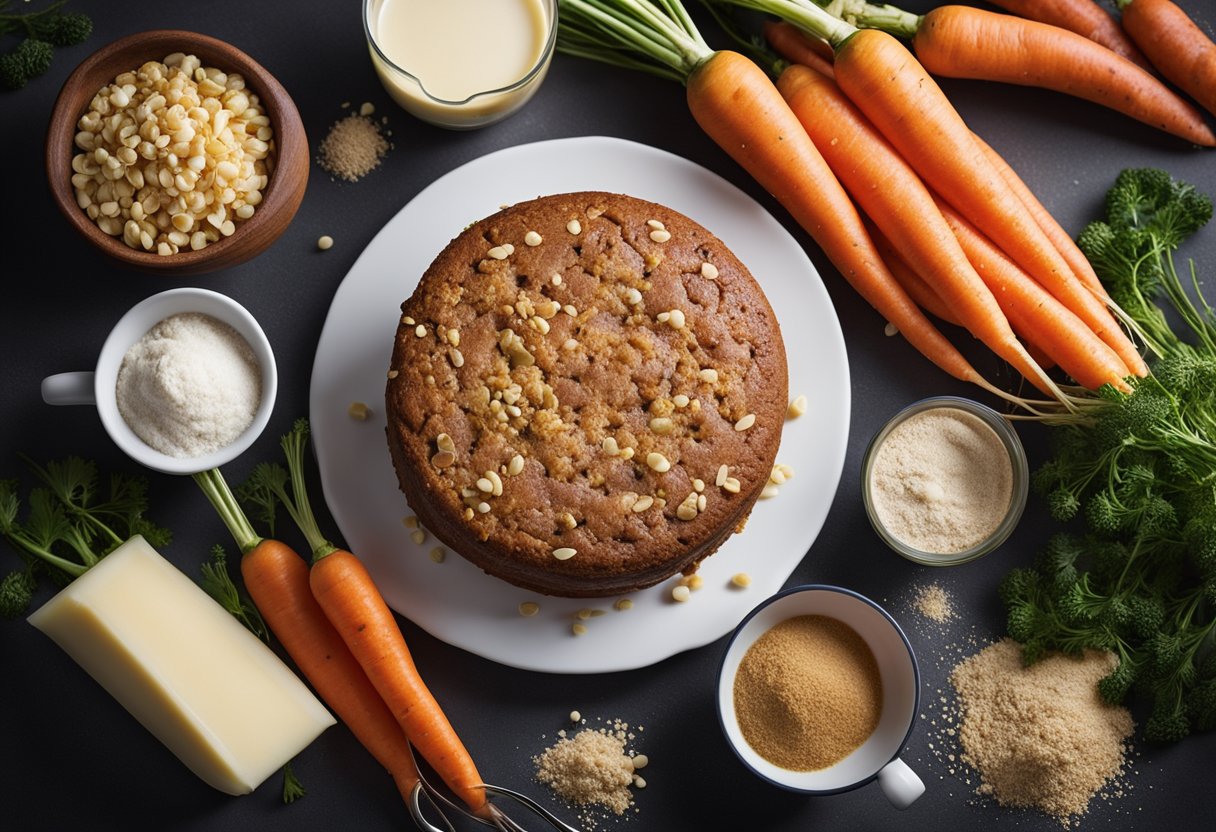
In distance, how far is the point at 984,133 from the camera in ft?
11.1

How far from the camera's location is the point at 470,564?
301cm

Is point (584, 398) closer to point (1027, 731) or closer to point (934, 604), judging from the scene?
point (934, 604)

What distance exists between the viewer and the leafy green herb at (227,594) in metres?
3.00

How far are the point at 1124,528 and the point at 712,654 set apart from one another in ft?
4.16

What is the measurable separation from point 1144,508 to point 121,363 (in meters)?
2.88

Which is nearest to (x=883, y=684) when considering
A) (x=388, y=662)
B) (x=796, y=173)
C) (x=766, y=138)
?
(x=388, y=662)

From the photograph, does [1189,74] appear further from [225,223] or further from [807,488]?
[225,223]

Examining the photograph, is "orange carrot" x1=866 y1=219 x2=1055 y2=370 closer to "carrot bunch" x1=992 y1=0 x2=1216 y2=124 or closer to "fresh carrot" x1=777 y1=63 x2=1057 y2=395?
"fresh carrot" x1=777 y1=63 x2=1057 y2=395

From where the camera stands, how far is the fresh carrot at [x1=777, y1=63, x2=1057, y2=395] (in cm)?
308

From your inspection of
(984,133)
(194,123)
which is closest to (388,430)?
(194,123)

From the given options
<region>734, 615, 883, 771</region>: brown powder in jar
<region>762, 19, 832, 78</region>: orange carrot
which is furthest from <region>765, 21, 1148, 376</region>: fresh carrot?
<region>734, 615, 883, 771</region>: brown powder in jar

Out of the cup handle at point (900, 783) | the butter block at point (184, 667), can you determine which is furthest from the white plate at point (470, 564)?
the cup handle at point (900, 783)

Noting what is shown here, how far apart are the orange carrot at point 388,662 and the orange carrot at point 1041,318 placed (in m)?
2.07

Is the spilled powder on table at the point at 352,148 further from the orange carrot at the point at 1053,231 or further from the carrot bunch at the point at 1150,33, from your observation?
the carrot bunch at the point at 1150,33
